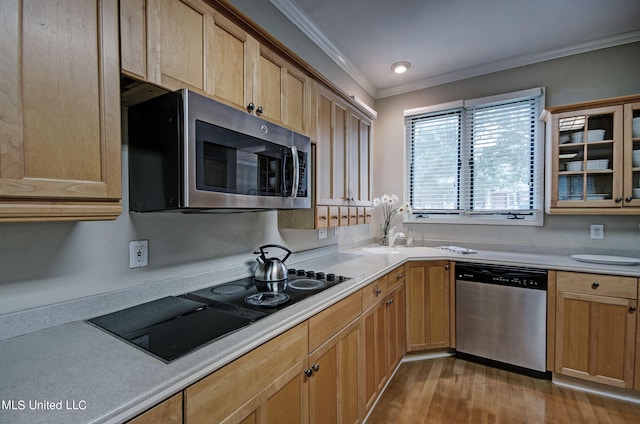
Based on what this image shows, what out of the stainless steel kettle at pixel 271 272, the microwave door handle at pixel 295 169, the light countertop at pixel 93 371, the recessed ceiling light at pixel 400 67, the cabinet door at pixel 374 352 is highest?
the recessed ceiling light at pixel 400 67

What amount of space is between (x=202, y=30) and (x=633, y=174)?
123 inches

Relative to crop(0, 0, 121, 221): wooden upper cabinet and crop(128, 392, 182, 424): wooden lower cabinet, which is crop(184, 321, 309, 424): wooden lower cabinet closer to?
crop(128, 392, 182, 424): wooden lower cabinet

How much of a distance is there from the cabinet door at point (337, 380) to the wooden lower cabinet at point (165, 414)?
2.02ft

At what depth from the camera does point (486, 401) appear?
2.05 m

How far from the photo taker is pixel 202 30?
1.17 meters

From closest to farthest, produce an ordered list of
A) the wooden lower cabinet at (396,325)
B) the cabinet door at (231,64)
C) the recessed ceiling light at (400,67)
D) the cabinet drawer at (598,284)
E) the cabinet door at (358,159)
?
the cabinet door at (231,64), the cabinet drawer at (598,284), the wooden lower cabinet at (396,325), the cabinet door at (358,159), the recessed ceiling light at (400,67)

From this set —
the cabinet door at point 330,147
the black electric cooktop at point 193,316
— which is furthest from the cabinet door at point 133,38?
the cabinet door at point 330,147

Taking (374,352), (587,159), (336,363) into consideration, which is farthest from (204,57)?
(587,159)

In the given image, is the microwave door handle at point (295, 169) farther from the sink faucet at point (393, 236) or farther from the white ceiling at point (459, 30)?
the sink faucet at point (393, 236)

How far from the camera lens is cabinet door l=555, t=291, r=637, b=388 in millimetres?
2012

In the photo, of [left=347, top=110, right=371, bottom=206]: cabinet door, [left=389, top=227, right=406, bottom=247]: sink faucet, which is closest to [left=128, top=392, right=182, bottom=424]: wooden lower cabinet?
[left=347, top=110, right=371, bottom=206]: cabinet door

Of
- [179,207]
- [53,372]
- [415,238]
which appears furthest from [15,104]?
[415,238]

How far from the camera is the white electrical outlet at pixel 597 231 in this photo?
8.16 feet

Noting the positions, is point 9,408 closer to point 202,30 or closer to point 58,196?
point 58,196
